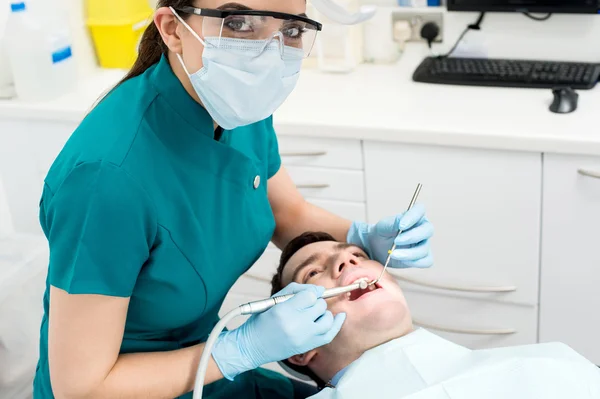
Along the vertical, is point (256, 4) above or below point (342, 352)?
above

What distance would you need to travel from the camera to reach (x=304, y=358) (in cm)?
168

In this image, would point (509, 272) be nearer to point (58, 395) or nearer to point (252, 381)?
point (252, 381)

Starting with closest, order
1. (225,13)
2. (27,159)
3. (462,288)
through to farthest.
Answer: (225,13) < (462,288) < (27,159)

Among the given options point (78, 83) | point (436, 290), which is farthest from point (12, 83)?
point (436, 290)

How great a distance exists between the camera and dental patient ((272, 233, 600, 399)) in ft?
4.75

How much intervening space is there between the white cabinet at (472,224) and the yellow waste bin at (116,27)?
3.51 ft

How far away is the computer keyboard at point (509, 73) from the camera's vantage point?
236 centimetres

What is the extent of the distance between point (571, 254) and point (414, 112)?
585 mm

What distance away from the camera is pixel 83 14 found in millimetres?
2859

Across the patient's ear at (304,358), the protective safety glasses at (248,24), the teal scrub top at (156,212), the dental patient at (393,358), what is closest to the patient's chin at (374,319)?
the dental patient at (393,358)

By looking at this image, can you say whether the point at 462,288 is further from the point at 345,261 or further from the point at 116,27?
the point at 116,27

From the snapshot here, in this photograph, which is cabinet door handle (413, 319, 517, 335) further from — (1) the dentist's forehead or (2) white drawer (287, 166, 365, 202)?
(1) the dentist's forehead

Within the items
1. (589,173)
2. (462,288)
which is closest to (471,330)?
(462,288)

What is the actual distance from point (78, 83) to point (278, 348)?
5.63ft
